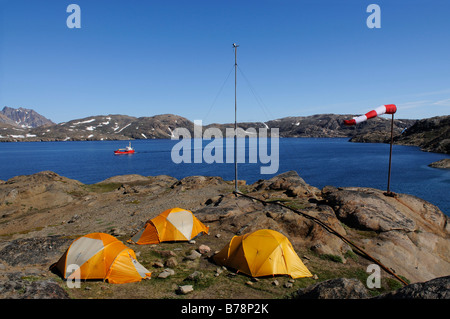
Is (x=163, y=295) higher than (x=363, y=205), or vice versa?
(x=363, y=205)

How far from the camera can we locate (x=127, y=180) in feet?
200

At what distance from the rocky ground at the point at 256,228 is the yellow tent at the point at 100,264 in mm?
439

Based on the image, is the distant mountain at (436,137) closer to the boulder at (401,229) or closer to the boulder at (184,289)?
the boulder at (401,229)

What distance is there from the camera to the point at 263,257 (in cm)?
1452

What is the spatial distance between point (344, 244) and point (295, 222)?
3569 millimetres

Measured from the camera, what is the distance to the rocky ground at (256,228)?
12070 mm
